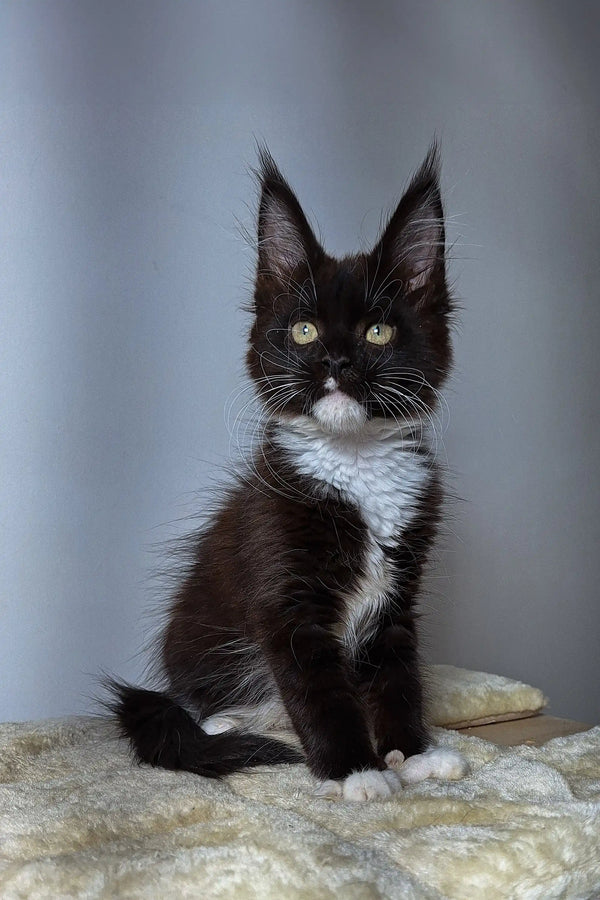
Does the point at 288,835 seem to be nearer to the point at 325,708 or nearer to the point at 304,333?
the point at 325,708

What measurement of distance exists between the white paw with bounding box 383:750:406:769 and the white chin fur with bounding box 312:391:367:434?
20.7 inches

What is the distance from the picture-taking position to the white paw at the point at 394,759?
1.40m

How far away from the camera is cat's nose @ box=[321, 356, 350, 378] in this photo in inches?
55.7

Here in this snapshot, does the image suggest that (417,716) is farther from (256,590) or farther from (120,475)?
(120,475)

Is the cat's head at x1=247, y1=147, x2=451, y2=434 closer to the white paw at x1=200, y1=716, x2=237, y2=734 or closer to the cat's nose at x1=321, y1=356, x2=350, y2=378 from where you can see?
the cat's nose at x1=321, y1=356, x2=350, y2=378

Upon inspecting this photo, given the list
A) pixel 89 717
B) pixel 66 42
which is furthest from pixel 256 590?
pixel 66 42

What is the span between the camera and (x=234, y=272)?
2.29m

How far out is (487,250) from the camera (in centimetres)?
272

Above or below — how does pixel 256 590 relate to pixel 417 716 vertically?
above

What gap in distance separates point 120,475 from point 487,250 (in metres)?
1.34

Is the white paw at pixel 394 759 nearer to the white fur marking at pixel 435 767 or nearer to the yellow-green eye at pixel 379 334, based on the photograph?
the white fur marking at pixel 435 767

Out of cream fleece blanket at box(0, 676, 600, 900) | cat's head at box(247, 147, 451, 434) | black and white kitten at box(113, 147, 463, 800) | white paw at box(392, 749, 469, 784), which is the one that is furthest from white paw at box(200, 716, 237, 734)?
cat's head at box(247, 147, 451, 434)

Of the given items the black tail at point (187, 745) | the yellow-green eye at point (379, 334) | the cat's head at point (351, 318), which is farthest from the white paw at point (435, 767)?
the yellow-green eye at point (379, 334)

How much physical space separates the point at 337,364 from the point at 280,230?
0.35 m
